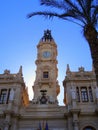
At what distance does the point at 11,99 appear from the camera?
30.7m

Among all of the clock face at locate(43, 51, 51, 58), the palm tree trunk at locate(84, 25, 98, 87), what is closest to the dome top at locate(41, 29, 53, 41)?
the clock face at locate(43, 51, 51, 58)

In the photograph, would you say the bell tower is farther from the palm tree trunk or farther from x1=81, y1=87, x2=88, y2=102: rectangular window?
the palm tree trunk

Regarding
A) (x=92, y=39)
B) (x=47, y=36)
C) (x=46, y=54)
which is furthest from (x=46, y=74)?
(x=92, y=39)

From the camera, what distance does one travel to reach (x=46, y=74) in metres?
41.2

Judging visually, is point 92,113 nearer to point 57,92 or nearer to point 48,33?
point 57,92

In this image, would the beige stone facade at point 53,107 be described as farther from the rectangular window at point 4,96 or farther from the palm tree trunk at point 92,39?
the palm tree trunk at point 92,39

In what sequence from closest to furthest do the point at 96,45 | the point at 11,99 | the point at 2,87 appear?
the point at 96,45 < the point at 11,99 < the point at 2,87

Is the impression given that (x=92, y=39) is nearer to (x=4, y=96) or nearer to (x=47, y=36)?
(x=4, y=96)

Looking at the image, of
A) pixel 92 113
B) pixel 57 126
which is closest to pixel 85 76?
pixel 92 113

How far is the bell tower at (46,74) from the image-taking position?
37562mm

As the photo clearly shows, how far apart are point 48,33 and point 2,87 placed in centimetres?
2532

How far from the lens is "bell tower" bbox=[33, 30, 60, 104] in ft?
123

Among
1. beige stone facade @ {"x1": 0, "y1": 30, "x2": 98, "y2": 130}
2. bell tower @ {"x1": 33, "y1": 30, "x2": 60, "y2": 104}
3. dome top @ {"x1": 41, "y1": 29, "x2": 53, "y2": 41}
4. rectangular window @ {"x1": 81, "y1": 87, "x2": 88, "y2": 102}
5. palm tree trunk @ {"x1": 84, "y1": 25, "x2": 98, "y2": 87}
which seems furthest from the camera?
dome top @ {"x1": 41, "y1": 29, "x2": 53, "y2": 41}

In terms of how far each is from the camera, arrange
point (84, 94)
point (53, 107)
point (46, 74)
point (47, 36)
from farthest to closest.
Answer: point (47, 36) → point (46, 74) → point (84, 94) → point (53, 107)
